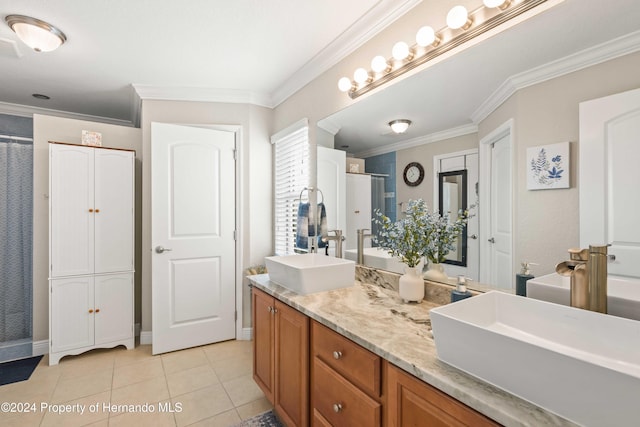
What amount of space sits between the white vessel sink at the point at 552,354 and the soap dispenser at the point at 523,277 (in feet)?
0.53

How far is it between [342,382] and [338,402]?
4.0 inches

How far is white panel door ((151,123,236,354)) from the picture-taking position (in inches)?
106

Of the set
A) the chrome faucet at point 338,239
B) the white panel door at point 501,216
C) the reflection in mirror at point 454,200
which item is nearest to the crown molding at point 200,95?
the chrome faucet at point 338,239

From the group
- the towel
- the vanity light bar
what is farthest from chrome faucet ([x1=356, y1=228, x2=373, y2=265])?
the vanity light bar

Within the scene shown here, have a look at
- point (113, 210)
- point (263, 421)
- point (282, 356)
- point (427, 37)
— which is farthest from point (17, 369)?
point (427, 37)

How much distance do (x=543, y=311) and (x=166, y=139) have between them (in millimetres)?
2917

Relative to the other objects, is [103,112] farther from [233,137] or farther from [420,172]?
[420,172]

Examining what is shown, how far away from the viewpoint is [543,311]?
959mm

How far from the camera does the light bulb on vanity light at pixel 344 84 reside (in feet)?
6.43

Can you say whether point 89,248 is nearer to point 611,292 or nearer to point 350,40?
point 350,40

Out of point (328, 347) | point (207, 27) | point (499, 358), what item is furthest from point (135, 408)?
point (207, 27)

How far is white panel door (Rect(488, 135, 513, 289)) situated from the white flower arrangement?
138 millimetres

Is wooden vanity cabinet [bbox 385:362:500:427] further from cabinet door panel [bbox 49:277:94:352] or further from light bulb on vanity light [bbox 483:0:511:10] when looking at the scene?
cabinet door panel [bbox 49:277:94:352]

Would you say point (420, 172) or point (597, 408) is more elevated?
point (420, 172)
